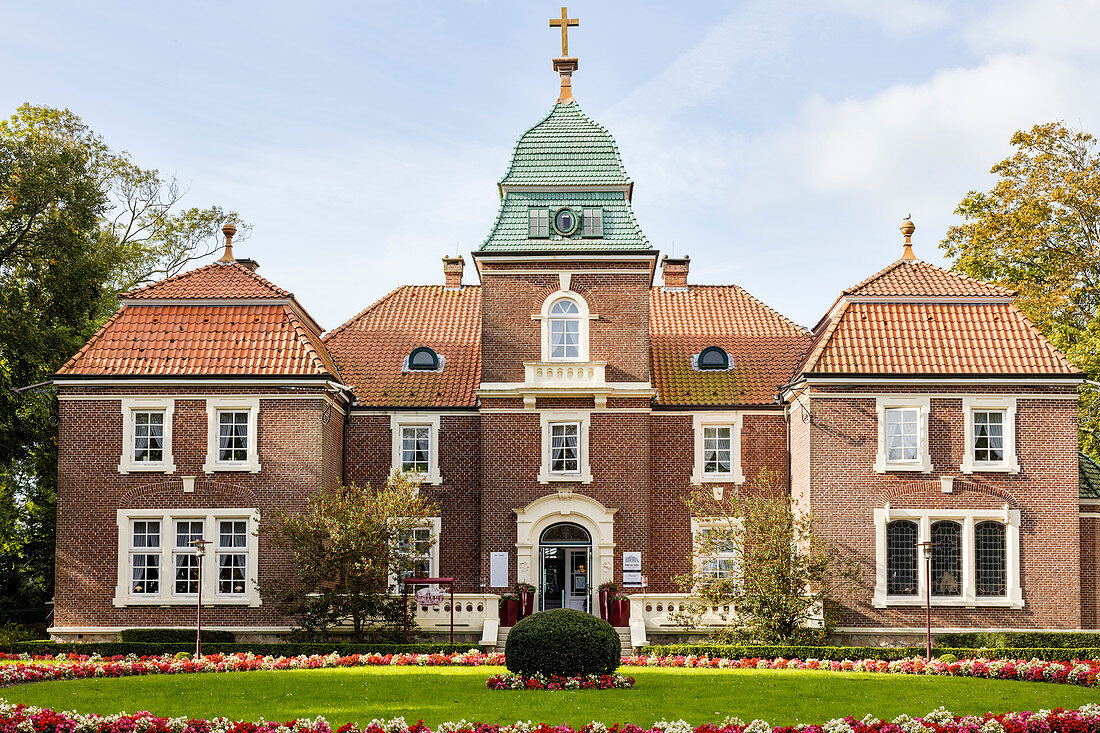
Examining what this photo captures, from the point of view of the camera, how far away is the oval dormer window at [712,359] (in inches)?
1350

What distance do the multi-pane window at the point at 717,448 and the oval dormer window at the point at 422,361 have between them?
8033mm

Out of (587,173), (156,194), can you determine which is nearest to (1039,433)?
(587,173)

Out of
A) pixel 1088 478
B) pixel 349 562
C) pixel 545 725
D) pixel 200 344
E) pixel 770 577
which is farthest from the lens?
pixel 1088 478

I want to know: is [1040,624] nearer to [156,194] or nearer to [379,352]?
[379,352]

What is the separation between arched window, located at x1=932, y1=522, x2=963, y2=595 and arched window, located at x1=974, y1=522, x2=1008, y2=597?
1.40ft

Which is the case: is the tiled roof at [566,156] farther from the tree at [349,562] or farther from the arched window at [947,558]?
the arched window at [947,558]

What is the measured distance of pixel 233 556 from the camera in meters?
29.7

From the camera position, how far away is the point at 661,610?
29328 mm

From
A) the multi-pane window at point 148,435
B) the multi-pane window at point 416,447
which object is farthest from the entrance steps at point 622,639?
the multi-pane window at point 148,435

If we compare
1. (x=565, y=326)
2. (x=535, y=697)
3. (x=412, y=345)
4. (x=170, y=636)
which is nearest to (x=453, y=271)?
(x=412, y=345)

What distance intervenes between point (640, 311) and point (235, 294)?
1091 centimetres

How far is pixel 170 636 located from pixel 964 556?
19415 mm

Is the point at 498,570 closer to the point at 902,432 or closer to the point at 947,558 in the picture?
the point at 902,432

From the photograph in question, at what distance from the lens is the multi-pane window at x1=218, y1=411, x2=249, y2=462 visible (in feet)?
98.7
